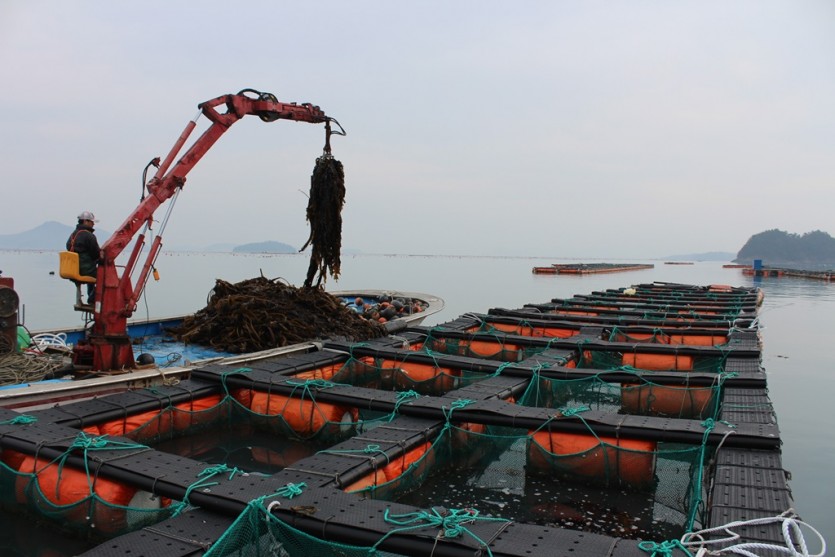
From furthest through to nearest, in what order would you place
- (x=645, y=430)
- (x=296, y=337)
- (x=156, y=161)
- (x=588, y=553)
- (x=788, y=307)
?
(x=788, y=307), (x=296, y=337), (x=156, y=161), (x=645, y=430), (x=588, y=553)

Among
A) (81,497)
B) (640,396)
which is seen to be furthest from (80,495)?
(640,396)

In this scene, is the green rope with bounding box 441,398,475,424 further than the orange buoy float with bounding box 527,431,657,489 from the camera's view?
Yes

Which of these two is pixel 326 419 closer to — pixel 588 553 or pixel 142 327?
pixel 588 553

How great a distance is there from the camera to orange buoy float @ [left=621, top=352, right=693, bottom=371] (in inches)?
417

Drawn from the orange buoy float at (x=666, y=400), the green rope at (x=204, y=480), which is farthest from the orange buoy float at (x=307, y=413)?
the orange buoy float at (x=666, y=400)

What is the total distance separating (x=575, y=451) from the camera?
6164 millimetres

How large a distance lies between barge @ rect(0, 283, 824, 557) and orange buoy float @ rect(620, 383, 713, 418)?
21 millimetres

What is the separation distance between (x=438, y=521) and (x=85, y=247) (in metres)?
7.24

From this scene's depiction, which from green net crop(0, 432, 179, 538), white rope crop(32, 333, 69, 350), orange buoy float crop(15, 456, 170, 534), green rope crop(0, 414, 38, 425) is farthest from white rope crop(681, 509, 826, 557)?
white rope crop(32, 333, 69, 350)

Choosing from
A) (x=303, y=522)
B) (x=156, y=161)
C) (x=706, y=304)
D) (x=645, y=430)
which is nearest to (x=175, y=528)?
(x=303, y=522)

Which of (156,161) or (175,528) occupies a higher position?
(156,161)

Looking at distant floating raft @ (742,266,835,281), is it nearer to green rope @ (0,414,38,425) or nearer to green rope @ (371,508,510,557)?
green rope @ (371,508,510,557)

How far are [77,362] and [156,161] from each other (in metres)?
3.39

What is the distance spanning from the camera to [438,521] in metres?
3.72
